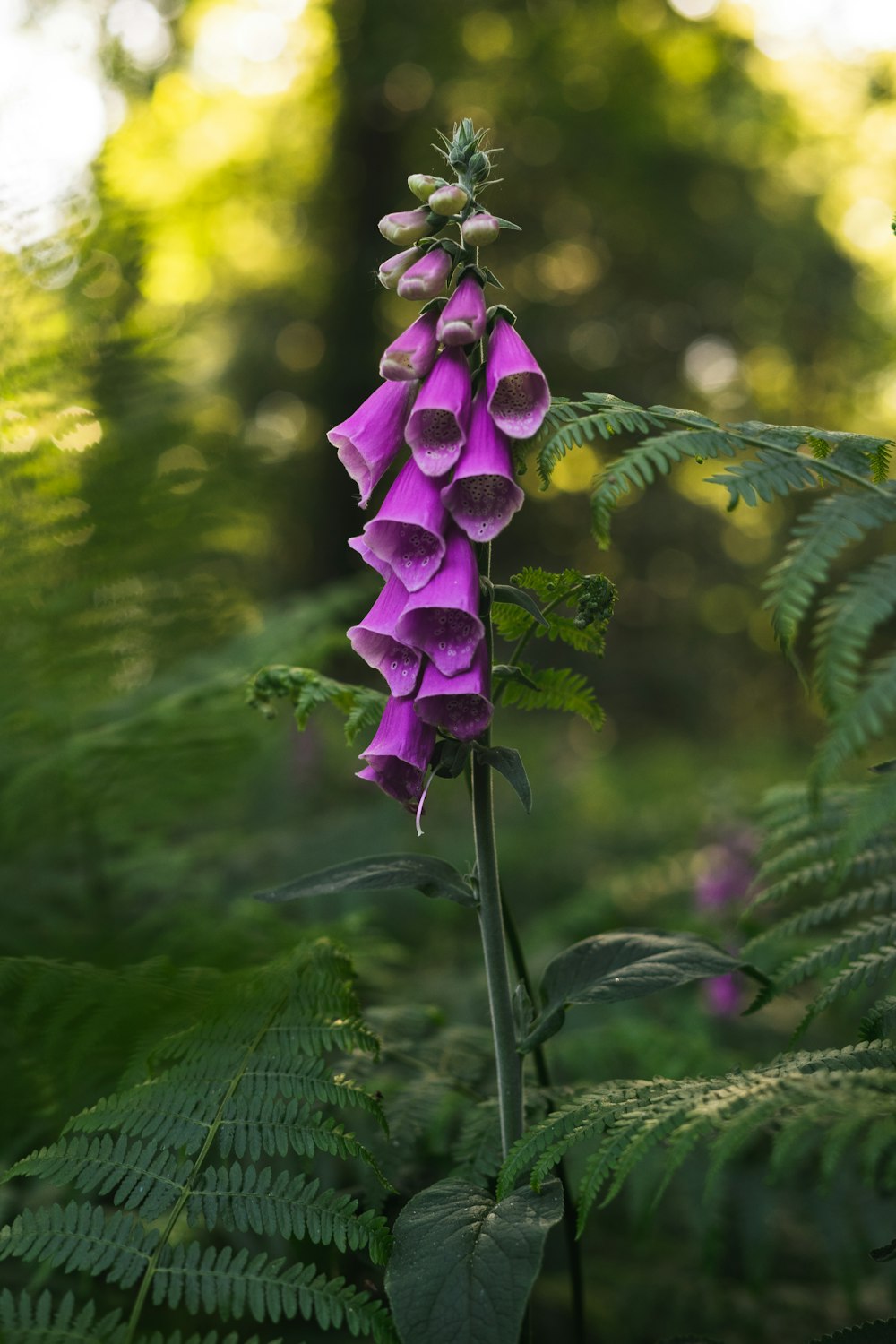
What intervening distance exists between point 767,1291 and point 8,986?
1548mm

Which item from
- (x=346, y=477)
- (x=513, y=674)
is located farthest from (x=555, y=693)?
(x=346, y=477)

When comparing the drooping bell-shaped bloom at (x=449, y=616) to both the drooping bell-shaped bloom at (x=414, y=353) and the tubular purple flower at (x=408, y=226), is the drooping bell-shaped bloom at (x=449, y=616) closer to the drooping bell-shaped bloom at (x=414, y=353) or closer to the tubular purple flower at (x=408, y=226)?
the drooping bell-shaped bloom at (x=414, y=353)

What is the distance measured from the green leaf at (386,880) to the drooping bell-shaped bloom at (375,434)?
1.45ft

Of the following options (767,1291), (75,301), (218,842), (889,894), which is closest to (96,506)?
(75,301)

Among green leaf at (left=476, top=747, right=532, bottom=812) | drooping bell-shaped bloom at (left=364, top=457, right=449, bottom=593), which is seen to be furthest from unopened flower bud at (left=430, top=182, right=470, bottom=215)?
green leaf at (left=476, top=747, right=532, bottom=812)

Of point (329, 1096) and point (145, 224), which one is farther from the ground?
point (145, 224)

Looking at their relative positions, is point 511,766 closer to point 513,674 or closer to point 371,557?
point 513,674

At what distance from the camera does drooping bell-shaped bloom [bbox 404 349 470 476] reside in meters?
1.15

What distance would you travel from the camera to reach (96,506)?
1.96m

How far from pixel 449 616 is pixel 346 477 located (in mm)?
9814

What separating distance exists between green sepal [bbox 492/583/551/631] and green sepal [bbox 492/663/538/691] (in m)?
0.07

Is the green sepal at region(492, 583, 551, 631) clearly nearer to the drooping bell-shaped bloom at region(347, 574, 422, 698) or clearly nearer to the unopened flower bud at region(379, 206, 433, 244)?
the drooping bell-shaped bloom at region(347, 574, 422, 698)

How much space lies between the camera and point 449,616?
1159 mm

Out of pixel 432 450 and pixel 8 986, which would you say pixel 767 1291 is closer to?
pixel 8 986
